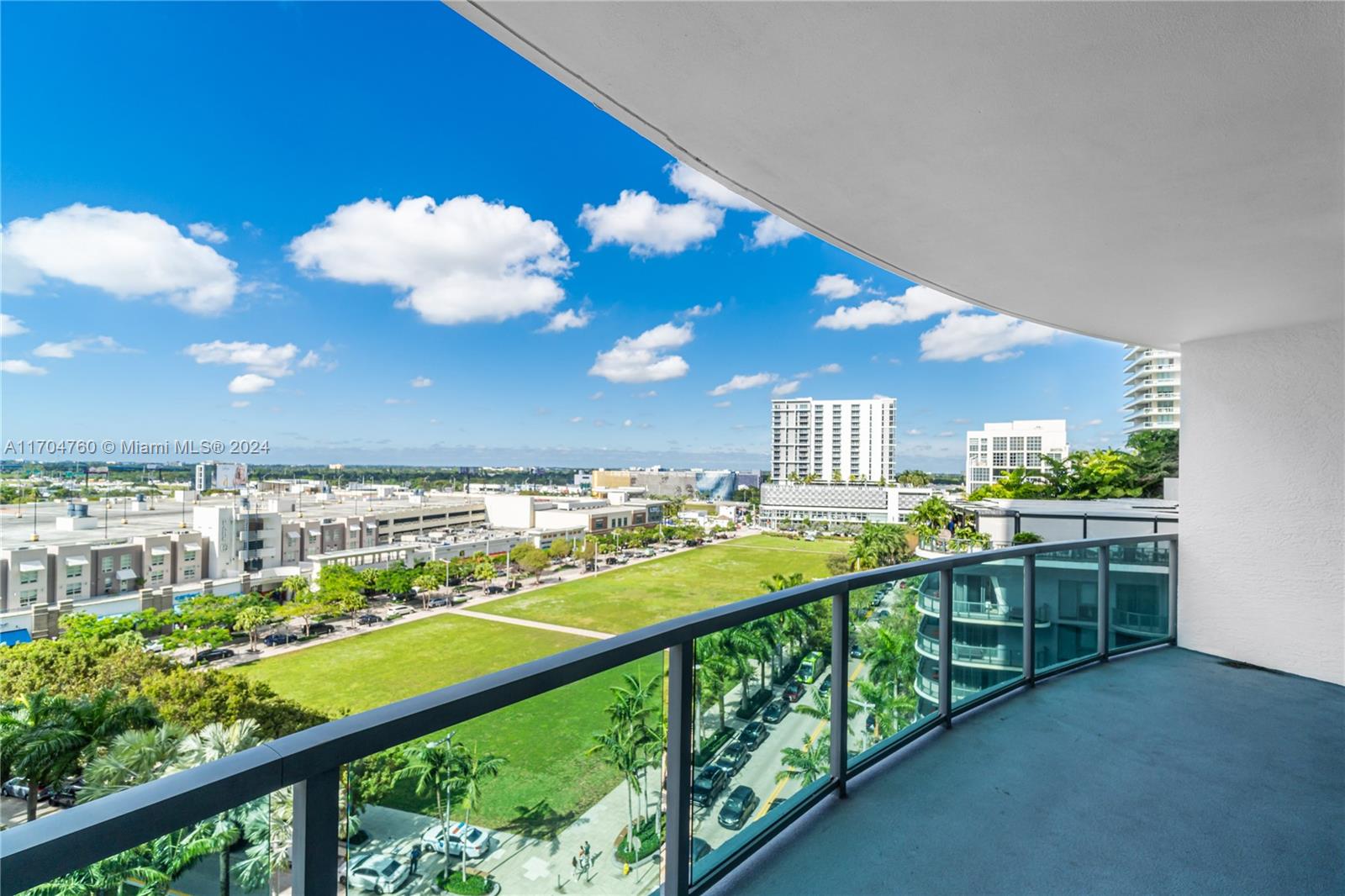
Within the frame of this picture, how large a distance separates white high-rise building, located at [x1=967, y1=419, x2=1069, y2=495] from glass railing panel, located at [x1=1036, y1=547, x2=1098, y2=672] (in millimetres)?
45441

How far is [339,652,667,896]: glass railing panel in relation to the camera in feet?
3.61

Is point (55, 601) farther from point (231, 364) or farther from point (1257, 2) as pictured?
point (231, 364)

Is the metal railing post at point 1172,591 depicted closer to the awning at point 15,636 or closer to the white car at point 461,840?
the white car at point 461,840

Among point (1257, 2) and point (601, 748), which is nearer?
point (1257, 2)

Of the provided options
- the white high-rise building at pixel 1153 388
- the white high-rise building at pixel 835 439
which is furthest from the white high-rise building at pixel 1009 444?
the white high-rise building at pixel 835 439

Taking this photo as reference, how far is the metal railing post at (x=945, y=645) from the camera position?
297cm

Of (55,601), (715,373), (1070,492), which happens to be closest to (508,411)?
(715,373)

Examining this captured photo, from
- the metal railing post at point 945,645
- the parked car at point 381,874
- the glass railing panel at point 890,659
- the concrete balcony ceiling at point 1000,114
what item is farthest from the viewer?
the metal railing post at point 945,645

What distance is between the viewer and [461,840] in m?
1.22

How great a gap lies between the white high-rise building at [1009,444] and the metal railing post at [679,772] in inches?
1921

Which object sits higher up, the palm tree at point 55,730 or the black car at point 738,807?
the black car at point 738,807

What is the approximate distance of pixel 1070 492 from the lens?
16.6 metres

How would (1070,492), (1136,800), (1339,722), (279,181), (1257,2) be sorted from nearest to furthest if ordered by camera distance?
(1257,2), (1136,800), (1339,722), (1070,492), (279,181)

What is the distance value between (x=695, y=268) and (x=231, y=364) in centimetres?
4922
